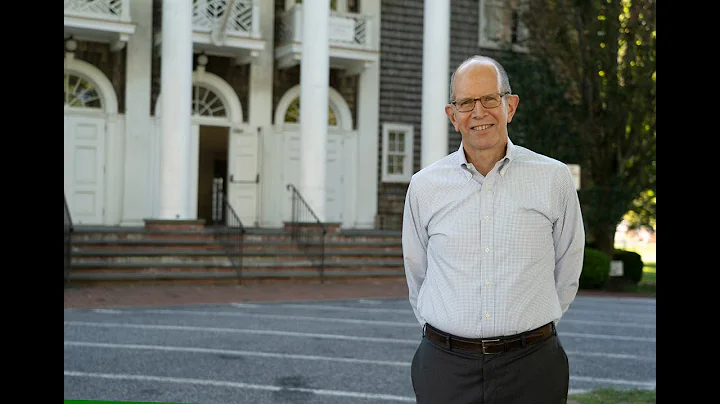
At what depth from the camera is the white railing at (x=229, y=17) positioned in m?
18.0

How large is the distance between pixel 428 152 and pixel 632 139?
174 inches

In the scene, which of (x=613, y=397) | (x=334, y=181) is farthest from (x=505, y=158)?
(x=334, y=181)

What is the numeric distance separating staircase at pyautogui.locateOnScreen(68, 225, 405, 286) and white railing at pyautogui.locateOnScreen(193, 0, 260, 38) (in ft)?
14.6

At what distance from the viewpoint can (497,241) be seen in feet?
9.55

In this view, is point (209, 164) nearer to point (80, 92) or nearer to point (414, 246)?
point (80, 92)

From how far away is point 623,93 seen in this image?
59.3ft

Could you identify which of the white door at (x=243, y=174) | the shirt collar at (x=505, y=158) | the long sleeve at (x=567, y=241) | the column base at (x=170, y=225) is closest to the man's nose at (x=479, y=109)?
the shirt collar at (x=505, y=158)

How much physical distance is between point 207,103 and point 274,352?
39.2ft

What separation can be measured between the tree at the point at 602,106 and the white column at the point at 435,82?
172 centimetres

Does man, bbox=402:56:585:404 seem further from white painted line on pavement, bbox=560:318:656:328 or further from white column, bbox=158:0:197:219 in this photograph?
white column, bbox=158:0:197:219

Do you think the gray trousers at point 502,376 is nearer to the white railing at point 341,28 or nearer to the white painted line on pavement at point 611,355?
the white painted line on pavement at point 611,355

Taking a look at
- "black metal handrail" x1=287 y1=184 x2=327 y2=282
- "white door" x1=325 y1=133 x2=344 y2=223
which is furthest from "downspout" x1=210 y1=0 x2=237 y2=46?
"white door" x1=325 y1=133 x2=344 y2=223
